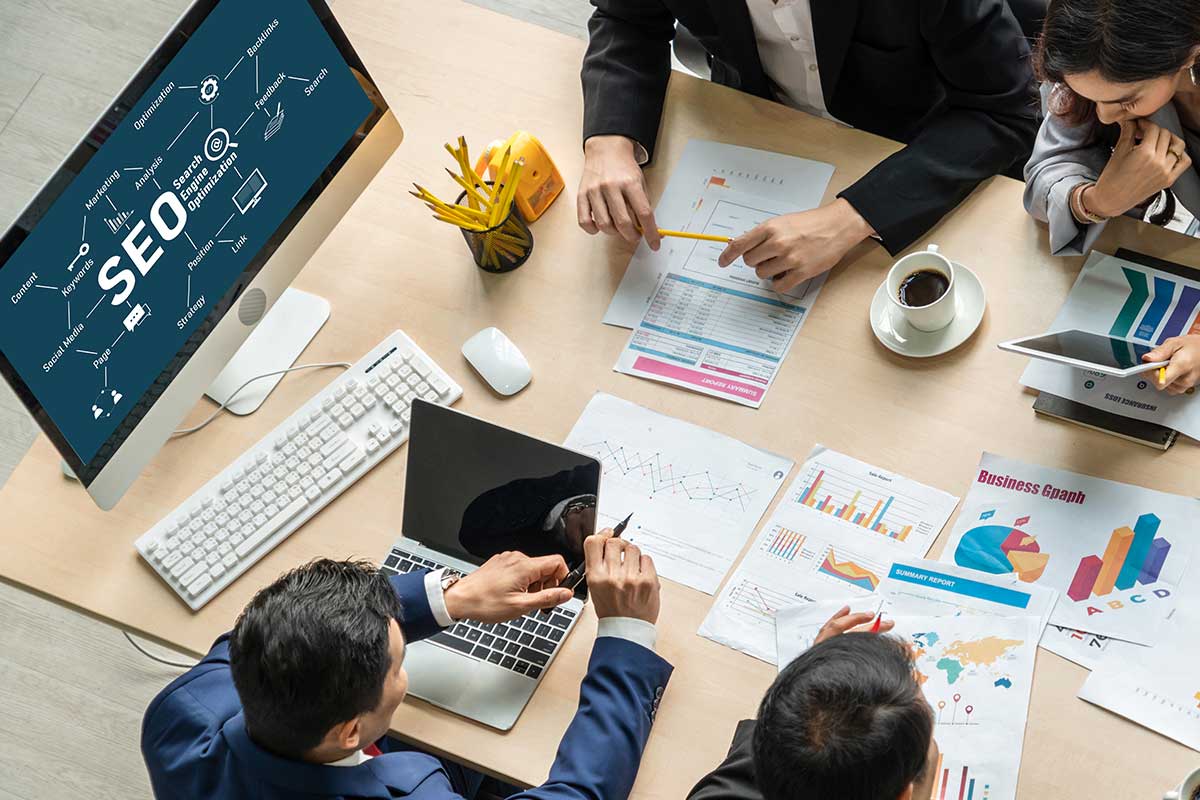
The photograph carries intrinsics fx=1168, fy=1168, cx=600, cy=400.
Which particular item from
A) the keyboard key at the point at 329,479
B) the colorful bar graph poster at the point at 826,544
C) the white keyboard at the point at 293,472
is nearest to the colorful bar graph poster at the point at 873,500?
the colorful bar graph poster at the point at 826,544

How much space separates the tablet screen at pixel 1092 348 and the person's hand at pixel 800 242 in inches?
11.2

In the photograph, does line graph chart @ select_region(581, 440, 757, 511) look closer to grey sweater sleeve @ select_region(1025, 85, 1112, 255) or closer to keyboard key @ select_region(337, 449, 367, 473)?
keyboard key @ select_region(337, 449, 367, 473)

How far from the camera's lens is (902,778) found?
1.06 metres

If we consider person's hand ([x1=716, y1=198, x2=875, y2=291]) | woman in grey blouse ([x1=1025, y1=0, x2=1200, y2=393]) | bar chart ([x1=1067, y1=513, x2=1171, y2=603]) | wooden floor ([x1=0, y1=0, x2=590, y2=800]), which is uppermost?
woman in grey blouse ([x1=1025, y1=0, x2=1200, y2=393])

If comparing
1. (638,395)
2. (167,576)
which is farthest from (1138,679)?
(167,576)

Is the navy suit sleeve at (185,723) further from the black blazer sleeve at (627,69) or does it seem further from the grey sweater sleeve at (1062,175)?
the grey sweater sleeve at (1062,175)

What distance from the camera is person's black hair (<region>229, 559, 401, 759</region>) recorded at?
1177 millimetres

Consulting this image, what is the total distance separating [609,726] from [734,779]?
147 millimetres

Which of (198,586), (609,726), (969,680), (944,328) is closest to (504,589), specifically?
(609,726)

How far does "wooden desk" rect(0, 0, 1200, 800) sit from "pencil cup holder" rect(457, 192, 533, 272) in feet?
0.08

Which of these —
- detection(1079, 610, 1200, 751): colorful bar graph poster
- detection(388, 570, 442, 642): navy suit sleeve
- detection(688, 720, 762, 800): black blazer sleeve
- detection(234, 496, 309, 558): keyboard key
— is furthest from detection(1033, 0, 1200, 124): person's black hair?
detection(234, 496, 309, 558): keyboard key

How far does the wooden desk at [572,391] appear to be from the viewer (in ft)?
4.38

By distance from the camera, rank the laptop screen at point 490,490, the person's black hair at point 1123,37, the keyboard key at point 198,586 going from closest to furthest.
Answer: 1. the person's black hair at point 1123,37
2. the laptop screen at point 490,490
3. the keyboard key at point 198,586

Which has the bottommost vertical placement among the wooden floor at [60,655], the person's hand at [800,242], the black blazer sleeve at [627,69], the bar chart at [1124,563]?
the wooden floor at [60,655]
